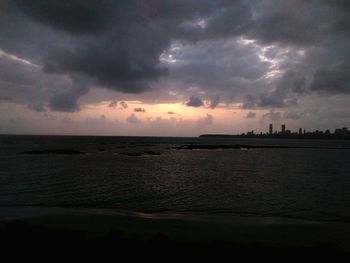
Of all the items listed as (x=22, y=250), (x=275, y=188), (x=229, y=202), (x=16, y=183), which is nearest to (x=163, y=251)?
(x=22, y=250)

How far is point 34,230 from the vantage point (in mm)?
13164

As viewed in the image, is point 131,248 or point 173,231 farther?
point 173,231

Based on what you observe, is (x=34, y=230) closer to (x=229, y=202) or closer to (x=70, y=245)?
(x=70, y=245)

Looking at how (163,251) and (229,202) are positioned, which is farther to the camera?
(229,202)

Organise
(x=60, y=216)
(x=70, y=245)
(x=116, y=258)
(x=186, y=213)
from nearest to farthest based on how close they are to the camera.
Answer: (x=116, y=258)
(x=70, y=245)
(x=60, y=216)
(x=186, y=213)

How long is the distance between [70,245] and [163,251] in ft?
12.8

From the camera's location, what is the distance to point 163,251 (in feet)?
36.9

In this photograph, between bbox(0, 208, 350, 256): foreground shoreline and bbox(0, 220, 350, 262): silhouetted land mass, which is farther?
bbox(0, 208, 350, 256): foreground shoreline

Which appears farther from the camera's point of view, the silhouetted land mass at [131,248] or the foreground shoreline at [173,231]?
the foreground shoreline at [173,231]

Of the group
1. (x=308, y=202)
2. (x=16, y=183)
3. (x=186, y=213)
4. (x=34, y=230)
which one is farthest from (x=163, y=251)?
(x=16, y=183)

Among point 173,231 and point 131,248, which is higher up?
point 131,248

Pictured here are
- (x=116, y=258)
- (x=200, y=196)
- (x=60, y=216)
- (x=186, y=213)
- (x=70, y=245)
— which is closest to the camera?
(x=116, y=258)

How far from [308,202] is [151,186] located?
15279 mm

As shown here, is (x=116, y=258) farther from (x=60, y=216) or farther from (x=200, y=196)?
(x=200, y=196)
